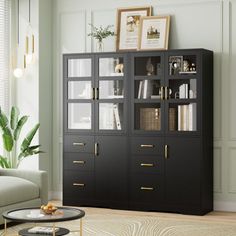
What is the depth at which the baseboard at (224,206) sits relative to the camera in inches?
283

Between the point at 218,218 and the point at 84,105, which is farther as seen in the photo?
the point at 84,105

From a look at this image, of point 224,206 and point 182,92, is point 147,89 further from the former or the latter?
point 224,206

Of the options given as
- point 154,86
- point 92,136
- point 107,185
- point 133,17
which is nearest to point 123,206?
point 107,185

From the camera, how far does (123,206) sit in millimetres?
7285

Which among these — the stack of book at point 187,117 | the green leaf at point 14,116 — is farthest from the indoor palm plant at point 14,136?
the stack of book at point 187,117

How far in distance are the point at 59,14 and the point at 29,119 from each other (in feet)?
4.66

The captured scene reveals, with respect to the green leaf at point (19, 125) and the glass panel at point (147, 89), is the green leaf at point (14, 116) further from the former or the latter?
the glass panel at point (147, 89)

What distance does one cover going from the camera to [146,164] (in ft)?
23.6

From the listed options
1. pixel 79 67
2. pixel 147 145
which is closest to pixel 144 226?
pixel 147 145

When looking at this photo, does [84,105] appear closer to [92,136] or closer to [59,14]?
[92,136]

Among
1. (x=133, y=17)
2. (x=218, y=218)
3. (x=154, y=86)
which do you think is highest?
(x=133, y=17)

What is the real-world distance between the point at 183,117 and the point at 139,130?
0.55 m

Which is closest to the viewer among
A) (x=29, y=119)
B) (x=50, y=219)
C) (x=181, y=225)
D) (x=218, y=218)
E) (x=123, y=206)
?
(x=50, y=219)

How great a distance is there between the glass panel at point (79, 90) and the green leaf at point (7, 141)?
34.1 inches
